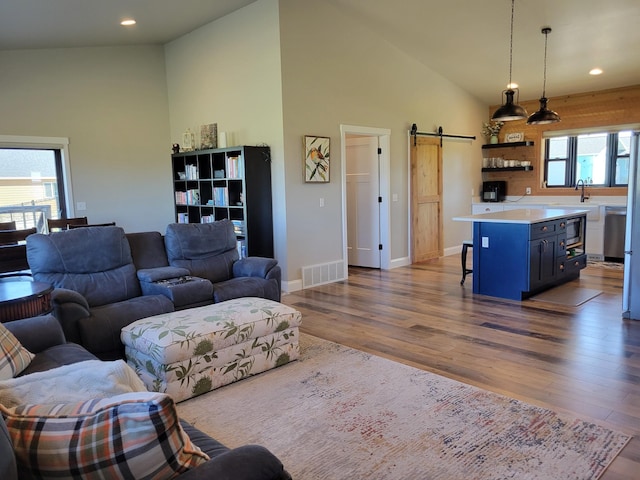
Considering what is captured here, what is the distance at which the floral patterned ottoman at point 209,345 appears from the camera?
2.85 metres

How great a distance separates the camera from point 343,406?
2.81 metres

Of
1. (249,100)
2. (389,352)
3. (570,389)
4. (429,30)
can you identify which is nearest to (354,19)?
(429,30)

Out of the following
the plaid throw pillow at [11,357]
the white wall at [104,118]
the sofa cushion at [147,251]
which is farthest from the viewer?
the white wall at [104,118]

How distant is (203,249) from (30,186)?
337 centimetres

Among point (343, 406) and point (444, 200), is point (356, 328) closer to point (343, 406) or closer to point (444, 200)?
point (343, 406)

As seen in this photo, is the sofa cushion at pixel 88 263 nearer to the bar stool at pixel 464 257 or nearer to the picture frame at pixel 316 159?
the picture frame at pixel 316 159

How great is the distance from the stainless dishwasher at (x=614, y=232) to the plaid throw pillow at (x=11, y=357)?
7.83m

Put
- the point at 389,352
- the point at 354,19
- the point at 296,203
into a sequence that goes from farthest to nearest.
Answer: the point at 354,19, the point at 296,203, the point at 389,352

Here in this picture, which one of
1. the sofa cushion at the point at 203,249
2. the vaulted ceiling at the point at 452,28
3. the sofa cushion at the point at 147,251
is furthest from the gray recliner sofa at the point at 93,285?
the vaulted ceiling at the point at 452,28

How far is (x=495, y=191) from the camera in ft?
29.1

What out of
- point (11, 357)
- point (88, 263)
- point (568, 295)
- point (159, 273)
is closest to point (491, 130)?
point (568, 295)

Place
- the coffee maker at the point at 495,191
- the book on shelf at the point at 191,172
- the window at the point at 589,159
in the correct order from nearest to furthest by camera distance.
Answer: the book on shelf at the point at 191,172 < the window at the point at 589,159 < the coffee maker at the point at 495,191

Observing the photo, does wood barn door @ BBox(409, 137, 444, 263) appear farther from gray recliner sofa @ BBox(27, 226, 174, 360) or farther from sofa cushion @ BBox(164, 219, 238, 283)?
gray recliner sofa @ BBox(27, 226, 174, 360)

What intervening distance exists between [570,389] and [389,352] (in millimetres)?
1265
